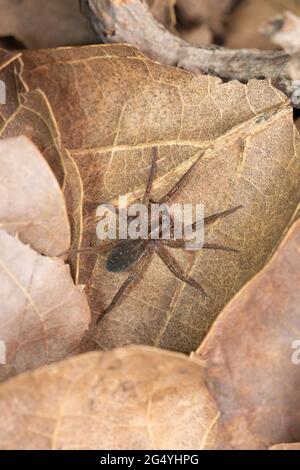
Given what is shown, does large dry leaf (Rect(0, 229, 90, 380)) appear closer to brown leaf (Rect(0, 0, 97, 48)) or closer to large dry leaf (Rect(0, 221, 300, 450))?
large dry leaf (Rect(0, 221, 300, 450))

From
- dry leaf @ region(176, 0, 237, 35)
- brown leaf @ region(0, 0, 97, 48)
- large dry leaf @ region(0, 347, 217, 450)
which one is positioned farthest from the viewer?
dry leaf @ region(176, 0, 237, 35)

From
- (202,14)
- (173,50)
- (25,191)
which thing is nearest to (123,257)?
(25,191)

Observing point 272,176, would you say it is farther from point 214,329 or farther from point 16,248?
point 16,248

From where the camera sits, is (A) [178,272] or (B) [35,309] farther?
(A) [178,272]

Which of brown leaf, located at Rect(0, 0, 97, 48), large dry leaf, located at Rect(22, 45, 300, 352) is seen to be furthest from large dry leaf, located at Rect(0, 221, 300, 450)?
brown leaf, located at Rect(0, 0, 97, 48)

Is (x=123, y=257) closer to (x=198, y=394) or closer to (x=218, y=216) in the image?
(x=218, y=216)

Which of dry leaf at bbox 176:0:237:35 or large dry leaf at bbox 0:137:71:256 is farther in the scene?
dry leaf at bbox 176:0:237:35
